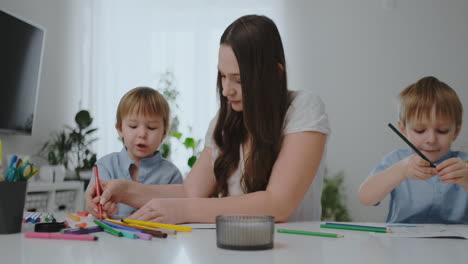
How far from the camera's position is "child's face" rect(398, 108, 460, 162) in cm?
158

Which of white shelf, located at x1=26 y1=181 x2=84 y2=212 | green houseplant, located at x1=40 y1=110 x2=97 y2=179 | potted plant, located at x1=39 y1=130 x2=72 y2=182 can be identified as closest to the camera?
white shelf, located at x1=26 y1=181 x2=84 y2=212

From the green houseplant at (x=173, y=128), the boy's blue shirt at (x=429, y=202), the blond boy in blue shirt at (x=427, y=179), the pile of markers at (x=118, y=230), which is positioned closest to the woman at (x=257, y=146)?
the pile of markers at (x=118, y=230)

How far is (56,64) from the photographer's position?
3941 mm

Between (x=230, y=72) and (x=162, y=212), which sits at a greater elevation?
(x=230, y=72)

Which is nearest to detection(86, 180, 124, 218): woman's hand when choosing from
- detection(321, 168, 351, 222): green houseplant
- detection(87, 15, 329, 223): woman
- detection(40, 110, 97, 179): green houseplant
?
detection(87, 15, 329, 223): woman

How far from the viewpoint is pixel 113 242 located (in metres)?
0.79

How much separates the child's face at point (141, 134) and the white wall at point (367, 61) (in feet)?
8.66

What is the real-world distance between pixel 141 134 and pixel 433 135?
997 mm

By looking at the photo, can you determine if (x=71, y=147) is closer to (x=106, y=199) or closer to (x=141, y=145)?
(x=141, y=145)

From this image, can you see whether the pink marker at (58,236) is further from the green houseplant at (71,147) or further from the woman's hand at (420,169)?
the green houseplant at (71,147)

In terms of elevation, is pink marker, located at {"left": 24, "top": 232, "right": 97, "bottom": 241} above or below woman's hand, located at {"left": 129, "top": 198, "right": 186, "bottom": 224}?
below

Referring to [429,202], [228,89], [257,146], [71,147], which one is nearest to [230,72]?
[228,89]

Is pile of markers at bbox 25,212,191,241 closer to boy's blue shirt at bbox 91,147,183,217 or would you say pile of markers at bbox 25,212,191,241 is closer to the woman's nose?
the woman's nose

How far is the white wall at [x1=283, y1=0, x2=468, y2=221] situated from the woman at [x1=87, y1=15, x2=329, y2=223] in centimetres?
291
